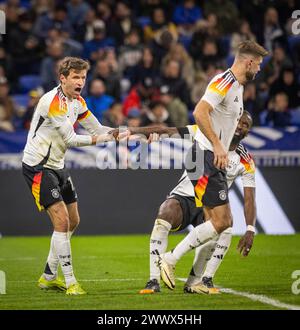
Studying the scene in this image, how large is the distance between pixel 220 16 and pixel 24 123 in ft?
19.0

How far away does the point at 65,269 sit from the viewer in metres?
9.25

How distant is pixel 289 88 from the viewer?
17984 millimetres

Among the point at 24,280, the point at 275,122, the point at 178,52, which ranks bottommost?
the point at 24,280

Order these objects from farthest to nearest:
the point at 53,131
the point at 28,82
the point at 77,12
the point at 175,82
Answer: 1. the point at 77,12
2. the point at 28,82
3. the point at 175,82
4. the point at 53,131

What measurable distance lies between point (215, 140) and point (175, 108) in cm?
912

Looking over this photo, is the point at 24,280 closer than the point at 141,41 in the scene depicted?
Yes

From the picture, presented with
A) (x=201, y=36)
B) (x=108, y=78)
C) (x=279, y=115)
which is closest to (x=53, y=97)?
(x=279, y=115)

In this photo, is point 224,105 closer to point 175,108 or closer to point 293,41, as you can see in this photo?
point 175,108

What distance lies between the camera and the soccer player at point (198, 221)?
9.25 m

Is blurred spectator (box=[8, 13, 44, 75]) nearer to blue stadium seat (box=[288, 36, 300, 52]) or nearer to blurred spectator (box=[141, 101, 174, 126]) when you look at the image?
blurred spectator (box=[141, 101, 174, 126])

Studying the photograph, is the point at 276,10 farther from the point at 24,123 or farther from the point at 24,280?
the point at 24,280

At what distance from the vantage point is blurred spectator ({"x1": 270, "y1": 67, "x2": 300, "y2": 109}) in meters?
18.0
